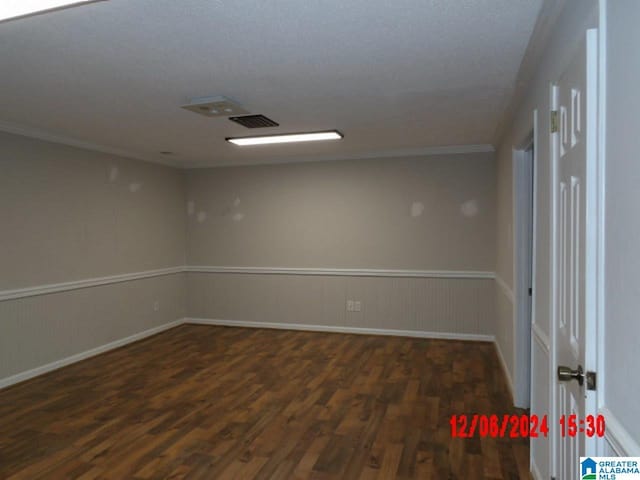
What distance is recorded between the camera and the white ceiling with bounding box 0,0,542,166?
1951 mm

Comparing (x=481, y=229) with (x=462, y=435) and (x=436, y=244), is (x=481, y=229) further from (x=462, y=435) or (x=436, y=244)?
(x=462, y=435)

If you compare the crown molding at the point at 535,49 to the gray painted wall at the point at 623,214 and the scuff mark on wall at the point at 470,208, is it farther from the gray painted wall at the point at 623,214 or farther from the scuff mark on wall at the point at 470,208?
the scuff mark on wall at the point at 470,208

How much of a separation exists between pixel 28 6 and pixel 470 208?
15.5 feet

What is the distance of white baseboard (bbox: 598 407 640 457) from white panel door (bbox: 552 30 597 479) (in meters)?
0.18

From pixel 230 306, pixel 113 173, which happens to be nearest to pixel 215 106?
pixel 113 173

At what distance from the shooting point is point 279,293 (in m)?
6.11

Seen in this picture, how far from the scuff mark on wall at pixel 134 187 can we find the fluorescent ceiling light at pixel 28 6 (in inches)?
153

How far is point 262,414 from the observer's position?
336cm

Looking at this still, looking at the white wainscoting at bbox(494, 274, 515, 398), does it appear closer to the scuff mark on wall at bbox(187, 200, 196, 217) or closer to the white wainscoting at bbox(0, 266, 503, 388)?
the white wainscoting at bbox(0, 266, 503, 388)

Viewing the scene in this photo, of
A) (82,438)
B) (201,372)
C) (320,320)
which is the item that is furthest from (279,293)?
(82,438)

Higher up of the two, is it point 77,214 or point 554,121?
point 554,121

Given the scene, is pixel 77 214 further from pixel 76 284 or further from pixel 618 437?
pixel 618 437

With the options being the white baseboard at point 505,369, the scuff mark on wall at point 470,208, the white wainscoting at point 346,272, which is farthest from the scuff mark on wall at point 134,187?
the white baseboard at point 505,369

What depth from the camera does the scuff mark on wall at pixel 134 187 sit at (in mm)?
5465
